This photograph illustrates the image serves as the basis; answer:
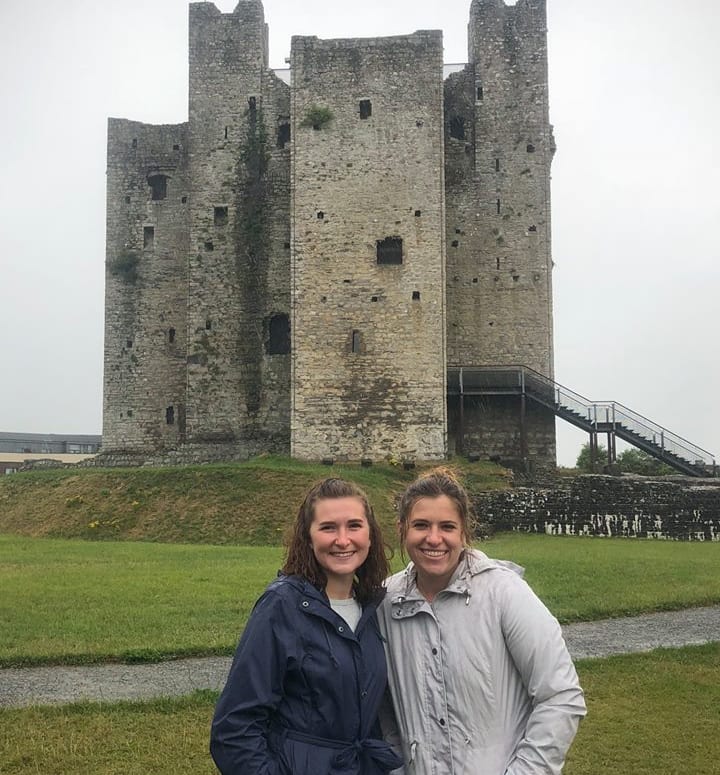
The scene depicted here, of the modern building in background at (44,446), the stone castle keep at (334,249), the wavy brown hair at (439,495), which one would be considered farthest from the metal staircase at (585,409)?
the modern building in background at (44,446)

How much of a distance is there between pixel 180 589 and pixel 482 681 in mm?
9574

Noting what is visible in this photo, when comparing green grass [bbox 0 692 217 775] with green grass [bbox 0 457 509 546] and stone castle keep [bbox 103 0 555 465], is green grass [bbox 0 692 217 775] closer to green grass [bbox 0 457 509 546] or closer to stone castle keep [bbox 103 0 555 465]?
green grass [bbox 0 457 509 546]

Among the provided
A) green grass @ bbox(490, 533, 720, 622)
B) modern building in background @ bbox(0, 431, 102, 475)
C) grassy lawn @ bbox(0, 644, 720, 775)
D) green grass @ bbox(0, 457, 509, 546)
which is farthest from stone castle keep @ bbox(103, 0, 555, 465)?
modern building in background @ bbox(0, 431, 102, 475)

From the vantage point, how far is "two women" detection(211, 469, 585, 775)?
119 inches

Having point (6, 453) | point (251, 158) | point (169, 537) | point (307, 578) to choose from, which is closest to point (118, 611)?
point (307, 578)

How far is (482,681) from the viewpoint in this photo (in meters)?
3.15

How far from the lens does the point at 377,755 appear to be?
3123mm

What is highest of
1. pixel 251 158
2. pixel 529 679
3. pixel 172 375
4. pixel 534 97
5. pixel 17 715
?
pixel 534 97

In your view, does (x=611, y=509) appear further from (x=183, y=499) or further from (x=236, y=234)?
(x=236, y=234)

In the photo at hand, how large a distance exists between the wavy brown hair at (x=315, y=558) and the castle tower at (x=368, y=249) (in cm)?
2361

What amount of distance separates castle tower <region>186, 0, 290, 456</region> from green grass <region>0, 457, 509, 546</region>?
15.2 ft

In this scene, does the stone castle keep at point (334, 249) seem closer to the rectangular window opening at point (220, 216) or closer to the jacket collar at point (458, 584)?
the rectangular window opening at point (220, 216)

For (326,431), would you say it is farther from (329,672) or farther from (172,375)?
(329,672)

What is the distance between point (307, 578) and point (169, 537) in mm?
18502
